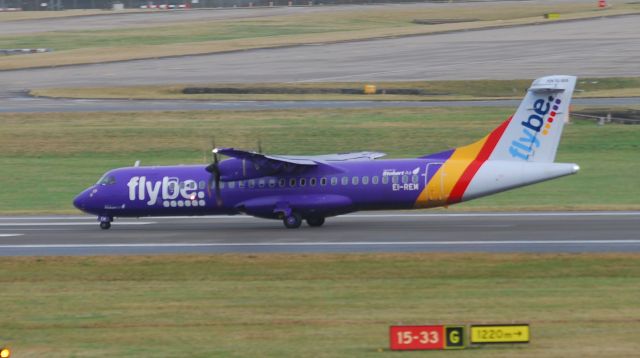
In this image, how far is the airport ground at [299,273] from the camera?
2189cm

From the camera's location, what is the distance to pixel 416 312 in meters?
24.3

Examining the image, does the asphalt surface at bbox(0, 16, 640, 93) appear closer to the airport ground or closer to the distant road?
the distant road

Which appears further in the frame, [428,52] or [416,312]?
[428,52]

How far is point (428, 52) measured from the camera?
94750 millimetres

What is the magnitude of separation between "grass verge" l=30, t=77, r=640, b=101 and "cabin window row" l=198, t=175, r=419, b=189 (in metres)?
34.0

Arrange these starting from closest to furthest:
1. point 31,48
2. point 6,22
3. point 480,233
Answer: point 480,233, point 31,48, point 6,22

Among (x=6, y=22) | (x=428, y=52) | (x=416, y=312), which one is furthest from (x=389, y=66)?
(x=6, y=22)

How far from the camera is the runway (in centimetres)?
3375

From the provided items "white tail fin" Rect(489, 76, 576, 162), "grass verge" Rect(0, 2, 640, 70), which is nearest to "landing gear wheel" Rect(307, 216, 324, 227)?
"white tail fin" Rect(489, 76, 576, 162)

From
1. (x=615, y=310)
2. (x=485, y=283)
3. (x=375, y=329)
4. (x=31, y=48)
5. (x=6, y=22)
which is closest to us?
(x=375, y=329)

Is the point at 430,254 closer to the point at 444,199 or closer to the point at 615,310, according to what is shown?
the point at 444,199

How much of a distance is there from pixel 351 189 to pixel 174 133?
28287 millimetres

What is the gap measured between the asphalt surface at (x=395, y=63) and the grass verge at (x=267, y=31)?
5078 millimetres

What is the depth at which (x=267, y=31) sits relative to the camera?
119 m
